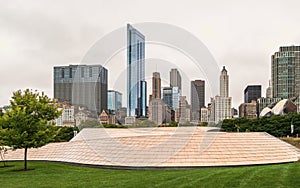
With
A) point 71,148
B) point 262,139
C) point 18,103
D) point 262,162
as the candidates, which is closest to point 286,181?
point 262,162

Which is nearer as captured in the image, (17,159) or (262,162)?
(262,162)

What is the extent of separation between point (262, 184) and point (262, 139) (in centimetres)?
1706

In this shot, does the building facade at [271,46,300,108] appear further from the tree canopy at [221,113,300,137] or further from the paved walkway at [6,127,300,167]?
the paved walkway at [6,127,300,167]

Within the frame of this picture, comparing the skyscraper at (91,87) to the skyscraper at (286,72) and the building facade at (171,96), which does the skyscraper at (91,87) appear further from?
the skyscraper at (286,72)

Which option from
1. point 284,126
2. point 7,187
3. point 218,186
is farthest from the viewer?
point 284,126

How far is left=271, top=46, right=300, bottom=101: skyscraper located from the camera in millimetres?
183125

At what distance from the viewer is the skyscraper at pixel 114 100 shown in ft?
91.5

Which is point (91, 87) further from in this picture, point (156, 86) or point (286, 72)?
point (286, 72)

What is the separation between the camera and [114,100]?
94.8ft

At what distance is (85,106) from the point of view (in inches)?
1161

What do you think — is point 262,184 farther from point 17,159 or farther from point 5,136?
point 17,159

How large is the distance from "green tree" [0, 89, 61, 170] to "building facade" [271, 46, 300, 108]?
555 ft

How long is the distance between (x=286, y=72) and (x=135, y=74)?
173 metres

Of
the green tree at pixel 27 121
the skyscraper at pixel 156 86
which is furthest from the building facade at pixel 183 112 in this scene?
the green tree at pixel 27 121
